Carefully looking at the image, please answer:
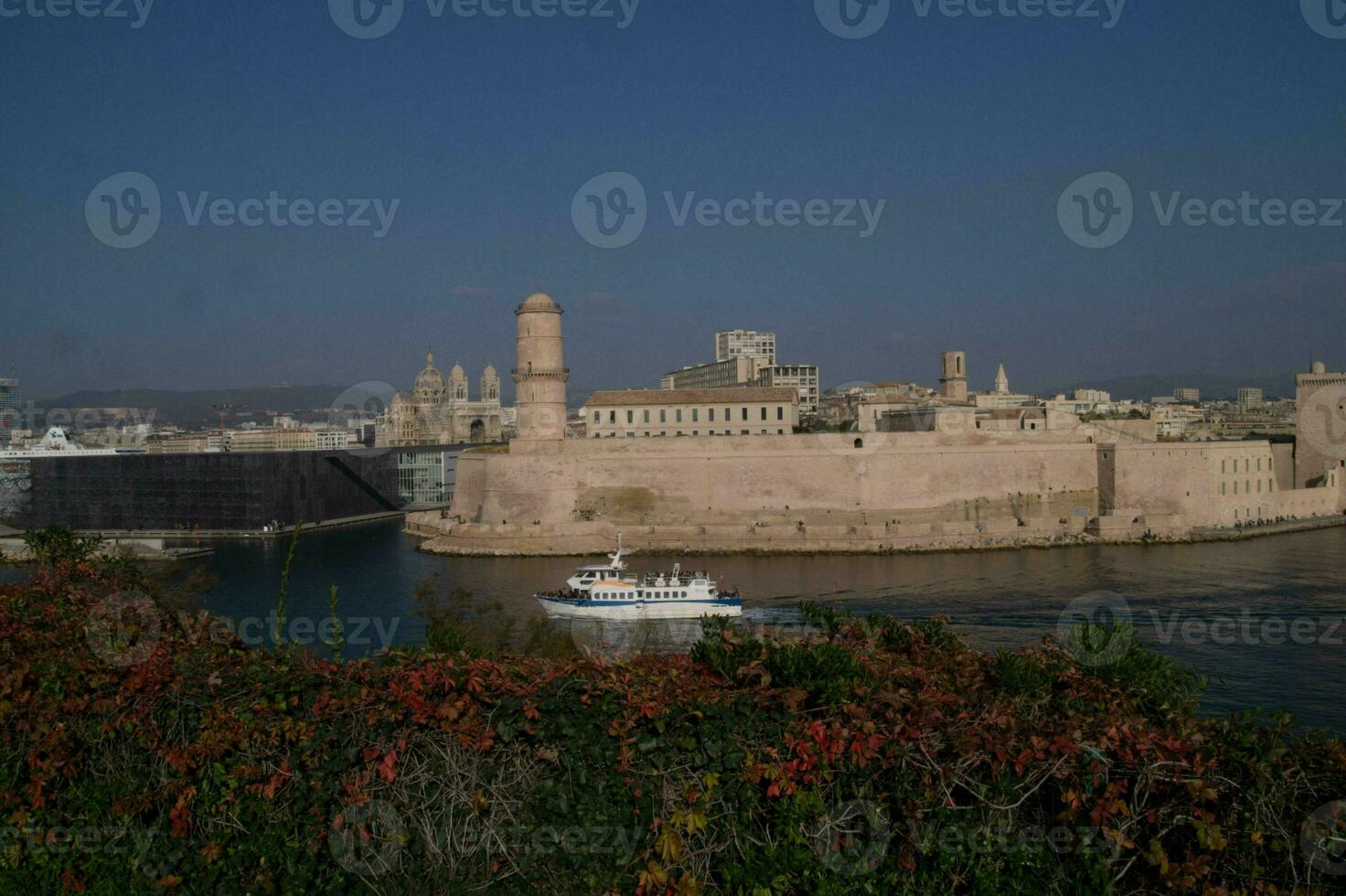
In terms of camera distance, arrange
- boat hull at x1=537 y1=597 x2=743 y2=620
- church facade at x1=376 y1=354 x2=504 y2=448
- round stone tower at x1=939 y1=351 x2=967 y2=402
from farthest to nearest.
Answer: church facade at x1=376 y1=354 x2=504 y2=448 < round stone tower at x1=939 y1=351 x2=967 y2=402 < boat hull at x1=537 y1=597 x2=743 y2=620

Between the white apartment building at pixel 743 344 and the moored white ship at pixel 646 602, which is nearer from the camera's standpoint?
the moored white ship at pixel 646 602

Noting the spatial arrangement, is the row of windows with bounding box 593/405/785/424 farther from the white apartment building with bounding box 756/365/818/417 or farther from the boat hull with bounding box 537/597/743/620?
the white apartment building with bounding box 756/365/818/417

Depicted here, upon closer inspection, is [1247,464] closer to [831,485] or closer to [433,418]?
[831,485]

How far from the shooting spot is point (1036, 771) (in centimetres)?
294
